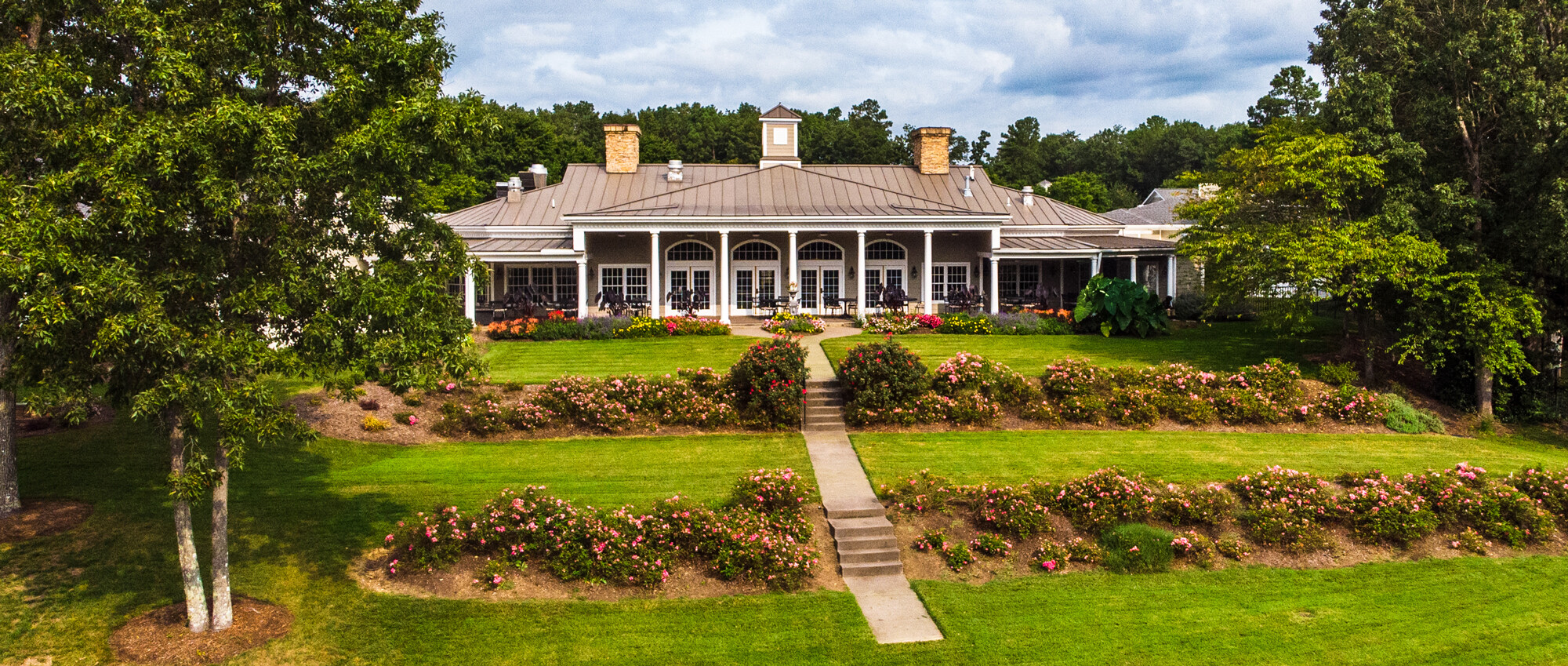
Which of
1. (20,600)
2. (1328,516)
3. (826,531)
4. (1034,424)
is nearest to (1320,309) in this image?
(1034,424)

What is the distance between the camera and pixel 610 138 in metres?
31.7

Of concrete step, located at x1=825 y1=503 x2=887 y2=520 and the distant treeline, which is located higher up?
the distant treeline

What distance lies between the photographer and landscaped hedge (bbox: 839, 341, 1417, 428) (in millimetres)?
16672

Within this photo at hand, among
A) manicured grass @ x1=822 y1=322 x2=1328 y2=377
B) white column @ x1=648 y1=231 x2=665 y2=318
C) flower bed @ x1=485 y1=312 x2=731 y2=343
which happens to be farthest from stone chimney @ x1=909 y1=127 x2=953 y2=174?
flower bed @ x1=485 y1=312 x2=731 y2=343

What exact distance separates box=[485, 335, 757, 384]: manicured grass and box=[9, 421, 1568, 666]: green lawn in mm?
5584

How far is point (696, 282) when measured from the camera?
2806 centimetres

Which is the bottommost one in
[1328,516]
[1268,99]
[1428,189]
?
[1328,516]

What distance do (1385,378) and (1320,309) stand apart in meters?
9.36

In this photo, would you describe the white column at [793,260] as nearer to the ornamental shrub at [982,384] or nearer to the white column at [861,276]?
the white column at [861,276]

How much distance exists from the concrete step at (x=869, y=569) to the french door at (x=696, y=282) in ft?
55.8

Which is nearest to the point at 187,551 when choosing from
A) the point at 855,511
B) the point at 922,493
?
the point at 855,511

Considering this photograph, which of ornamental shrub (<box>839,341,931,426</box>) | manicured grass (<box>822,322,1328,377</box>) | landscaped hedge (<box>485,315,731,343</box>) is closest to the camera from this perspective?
ornamental shrub (<box>839,341,931,426</box>)

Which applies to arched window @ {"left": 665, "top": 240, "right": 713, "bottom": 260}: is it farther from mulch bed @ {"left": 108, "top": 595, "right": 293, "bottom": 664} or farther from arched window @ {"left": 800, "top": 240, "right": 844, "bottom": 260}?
mulch bed @ {"left": 108, "top": 595, "right": 293, "bottom": 664}

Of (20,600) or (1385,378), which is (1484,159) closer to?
(1385,378)
